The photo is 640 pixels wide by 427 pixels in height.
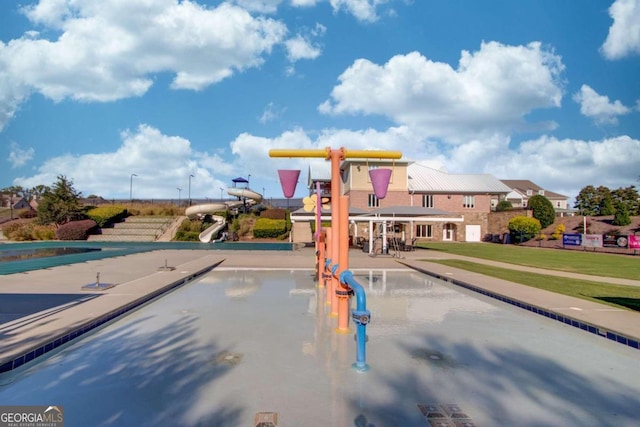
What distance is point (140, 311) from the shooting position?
7371 mm

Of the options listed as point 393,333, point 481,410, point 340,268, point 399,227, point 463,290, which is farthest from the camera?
point 399,227

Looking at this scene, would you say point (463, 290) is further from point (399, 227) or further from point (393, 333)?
point (399, 227)

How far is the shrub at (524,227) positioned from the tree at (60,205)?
39.5 meters

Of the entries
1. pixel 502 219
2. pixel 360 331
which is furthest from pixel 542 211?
pixel 360 331

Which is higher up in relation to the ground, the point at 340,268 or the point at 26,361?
the point at 340,268

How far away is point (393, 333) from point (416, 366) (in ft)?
4.84

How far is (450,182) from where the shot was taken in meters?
40.2

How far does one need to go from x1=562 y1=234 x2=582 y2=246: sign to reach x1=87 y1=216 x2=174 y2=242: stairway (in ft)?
112

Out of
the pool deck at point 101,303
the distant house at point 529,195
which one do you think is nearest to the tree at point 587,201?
the distant house at point 529,195

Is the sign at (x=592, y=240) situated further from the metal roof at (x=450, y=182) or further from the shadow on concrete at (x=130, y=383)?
the shadow on concrete at (x=130, y=383)

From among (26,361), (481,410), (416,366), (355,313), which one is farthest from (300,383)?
(26,361)

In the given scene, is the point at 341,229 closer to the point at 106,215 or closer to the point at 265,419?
the point at 265,419

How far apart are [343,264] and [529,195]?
75.5 metres

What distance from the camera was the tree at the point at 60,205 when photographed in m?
31.2
